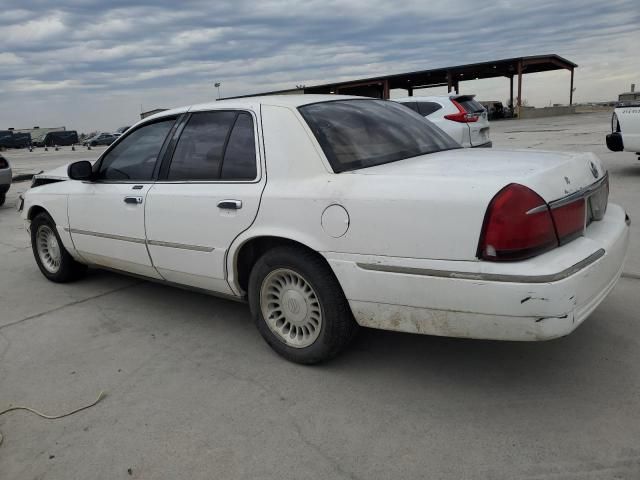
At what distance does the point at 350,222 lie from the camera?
278 centimetres

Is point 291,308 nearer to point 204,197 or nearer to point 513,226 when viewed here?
point 204,197

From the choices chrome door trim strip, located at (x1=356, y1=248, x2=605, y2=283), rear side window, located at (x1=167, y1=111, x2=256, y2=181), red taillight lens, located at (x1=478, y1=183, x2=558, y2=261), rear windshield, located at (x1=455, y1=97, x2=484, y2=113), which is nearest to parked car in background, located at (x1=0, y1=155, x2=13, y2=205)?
rear side window, located at (x1=167, y1=111, x2=256, y2=181)

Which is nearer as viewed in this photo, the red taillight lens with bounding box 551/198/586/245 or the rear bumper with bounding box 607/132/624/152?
the red taillight lens with bounding box 551/198/586/245

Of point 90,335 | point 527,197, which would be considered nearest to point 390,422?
point 527,197

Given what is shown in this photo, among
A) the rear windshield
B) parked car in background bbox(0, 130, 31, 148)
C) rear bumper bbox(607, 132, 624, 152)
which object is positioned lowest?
rear bumper bbox(607, 132, 624, 152)

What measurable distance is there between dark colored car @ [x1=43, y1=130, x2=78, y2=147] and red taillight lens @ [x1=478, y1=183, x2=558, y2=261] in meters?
62.0

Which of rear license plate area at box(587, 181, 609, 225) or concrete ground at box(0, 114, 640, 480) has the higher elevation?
rear license plate area at box(587, 181, 609, 225)

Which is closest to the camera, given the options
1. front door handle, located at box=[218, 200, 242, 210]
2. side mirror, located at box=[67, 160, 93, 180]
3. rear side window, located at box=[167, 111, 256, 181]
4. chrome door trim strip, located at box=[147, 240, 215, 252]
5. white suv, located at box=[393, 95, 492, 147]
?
front door handle, located at box=[218, 200, 242, 210]

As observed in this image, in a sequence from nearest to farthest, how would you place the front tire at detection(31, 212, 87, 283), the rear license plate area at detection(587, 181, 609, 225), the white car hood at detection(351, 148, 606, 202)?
the white car hood at detection(351, 148, 606, 202), the rear license plate area at detection(587, 181, 609, 225), the front tire at detection(31, 212, 87, 283)

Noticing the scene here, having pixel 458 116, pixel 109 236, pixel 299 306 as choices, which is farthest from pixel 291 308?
pixel 458 116

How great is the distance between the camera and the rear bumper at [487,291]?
2.38 metres

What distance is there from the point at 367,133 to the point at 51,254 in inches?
140

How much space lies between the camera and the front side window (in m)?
4.03

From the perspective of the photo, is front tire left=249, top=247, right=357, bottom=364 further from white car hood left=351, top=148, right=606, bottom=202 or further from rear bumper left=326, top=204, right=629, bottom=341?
white car hood left=351, top=148, right=606, bottom=202
